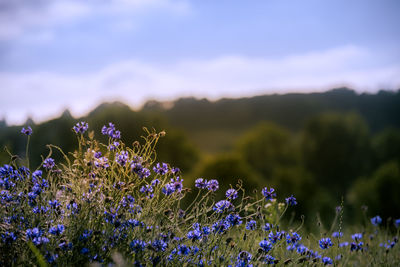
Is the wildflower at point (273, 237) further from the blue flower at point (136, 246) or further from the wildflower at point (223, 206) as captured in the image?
the blue flower at point (136, 246)

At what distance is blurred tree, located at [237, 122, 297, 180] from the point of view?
28.0m

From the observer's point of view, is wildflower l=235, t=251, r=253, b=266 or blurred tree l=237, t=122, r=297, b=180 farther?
blurred tree l=237, t=122, r=297, b=180

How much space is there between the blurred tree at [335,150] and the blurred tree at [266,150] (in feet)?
6.81

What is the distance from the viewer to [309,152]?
29.3 m

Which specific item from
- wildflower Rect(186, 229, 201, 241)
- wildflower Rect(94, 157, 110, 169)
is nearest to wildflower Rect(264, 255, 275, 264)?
wildflower Rect(186, 229, 201, 241)

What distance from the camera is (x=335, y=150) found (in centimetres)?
2905

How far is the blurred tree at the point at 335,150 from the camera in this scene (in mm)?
29031

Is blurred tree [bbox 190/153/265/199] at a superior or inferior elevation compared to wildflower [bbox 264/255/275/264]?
inferior

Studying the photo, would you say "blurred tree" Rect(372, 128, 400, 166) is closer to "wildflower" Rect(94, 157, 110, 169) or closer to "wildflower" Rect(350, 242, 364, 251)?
"wildflower" Rect(350, 242, 364, 251)

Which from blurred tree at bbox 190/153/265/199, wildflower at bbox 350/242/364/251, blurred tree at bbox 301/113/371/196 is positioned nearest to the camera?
wildflower at bbox 350/242/364/251

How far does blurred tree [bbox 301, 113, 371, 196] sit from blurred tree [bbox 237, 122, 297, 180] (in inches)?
81.8

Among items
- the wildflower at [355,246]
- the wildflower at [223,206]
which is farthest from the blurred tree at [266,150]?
the wildflower at [223,206]

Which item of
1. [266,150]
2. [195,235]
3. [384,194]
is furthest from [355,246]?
[266,150]

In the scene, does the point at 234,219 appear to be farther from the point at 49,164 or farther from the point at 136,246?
the point at 49,164
